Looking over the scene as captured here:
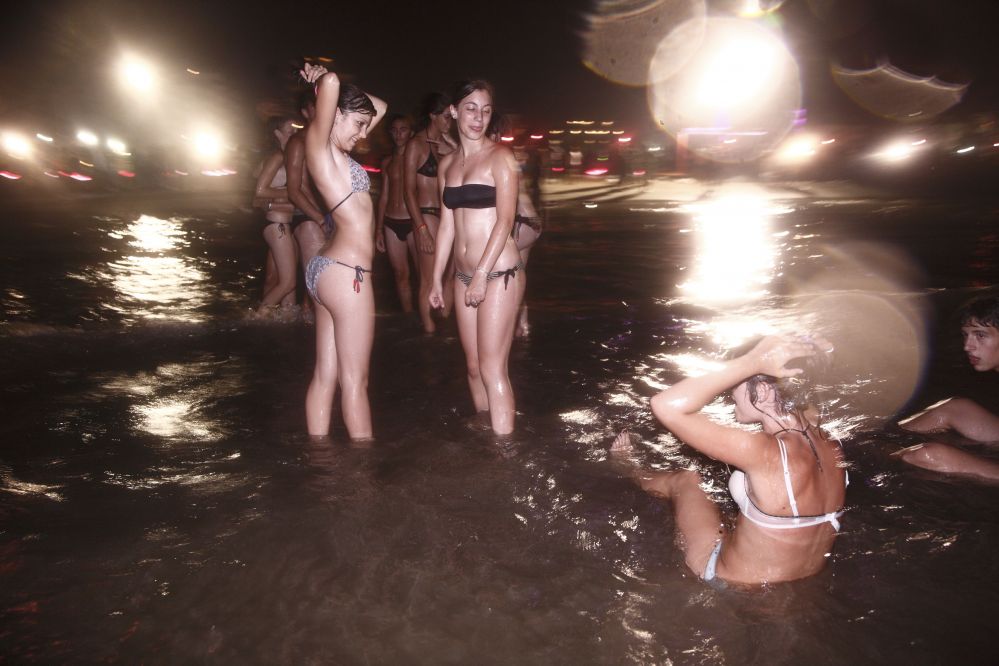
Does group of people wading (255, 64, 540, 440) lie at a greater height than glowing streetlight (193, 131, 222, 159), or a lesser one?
lesser

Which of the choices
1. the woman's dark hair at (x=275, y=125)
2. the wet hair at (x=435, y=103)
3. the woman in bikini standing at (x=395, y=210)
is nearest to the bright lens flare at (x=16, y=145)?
the woman's dark hair at (x=275, y=125)

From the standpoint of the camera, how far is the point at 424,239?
5988 mm

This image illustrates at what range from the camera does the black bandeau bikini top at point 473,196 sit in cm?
376

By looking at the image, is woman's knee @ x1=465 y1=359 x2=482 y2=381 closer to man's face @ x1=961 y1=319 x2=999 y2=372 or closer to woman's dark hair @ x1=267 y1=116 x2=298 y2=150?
man's face @ x1=961 y1=319 x2=999 y2=372

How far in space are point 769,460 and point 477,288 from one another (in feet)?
6.29

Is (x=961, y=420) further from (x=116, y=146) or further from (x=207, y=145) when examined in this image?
(x=116, y=146)

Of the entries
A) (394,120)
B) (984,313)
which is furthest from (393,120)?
(984,313)

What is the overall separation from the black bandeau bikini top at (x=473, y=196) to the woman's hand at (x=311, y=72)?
1009 mm

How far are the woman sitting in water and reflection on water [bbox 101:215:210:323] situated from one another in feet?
21.0

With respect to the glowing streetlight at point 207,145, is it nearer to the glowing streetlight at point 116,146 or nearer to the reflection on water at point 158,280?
the glowing streetlight at point 116,146

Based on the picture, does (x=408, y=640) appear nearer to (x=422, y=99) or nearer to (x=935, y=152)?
(x=422, y=99)

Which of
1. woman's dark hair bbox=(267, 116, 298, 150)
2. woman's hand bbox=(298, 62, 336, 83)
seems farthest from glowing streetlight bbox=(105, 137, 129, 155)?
woman's hand bbox=(298, 62, 336, 83)

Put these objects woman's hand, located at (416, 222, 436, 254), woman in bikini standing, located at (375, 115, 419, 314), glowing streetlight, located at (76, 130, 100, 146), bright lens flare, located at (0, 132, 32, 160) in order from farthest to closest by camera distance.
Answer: glowing streetlight, located at (76, 130, 100, 146) → bright lens flare, located at (0, 132, 32, 160) → woman in bikini standing, located at (375, 115, 419, 314) → woman's hand, located at (416, 222, 436, 254)

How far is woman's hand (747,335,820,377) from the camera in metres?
2.35
